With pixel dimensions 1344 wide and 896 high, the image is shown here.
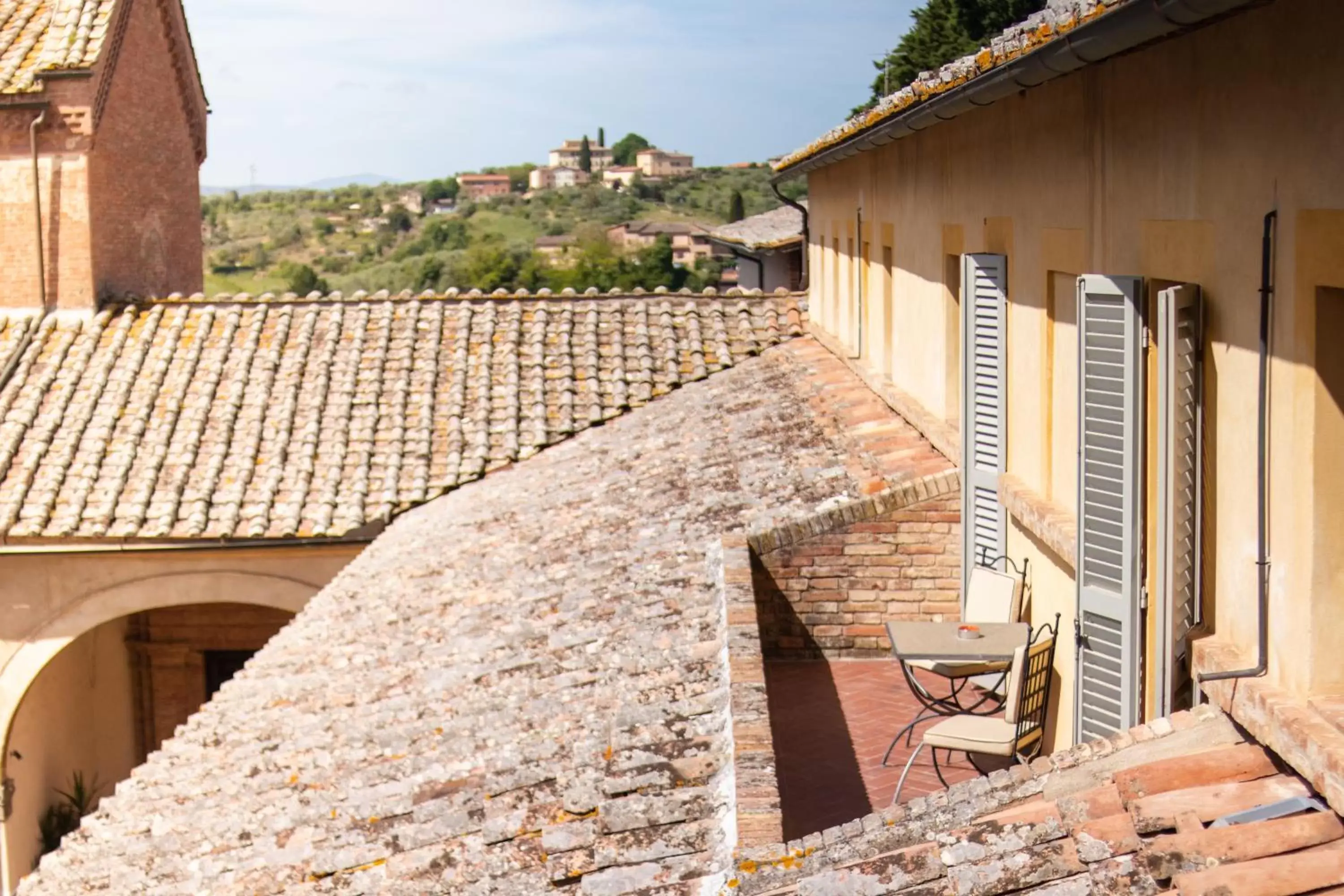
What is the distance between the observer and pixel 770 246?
997 inches

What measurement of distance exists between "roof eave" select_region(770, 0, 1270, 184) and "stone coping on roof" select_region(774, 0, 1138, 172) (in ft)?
0.06

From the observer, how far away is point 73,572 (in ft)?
48.3

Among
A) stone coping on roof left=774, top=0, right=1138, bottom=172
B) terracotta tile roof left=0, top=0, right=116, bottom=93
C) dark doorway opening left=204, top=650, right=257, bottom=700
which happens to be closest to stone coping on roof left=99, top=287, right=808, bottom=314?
terracotta tile roof left=0, top=0, right=116, bottom=93

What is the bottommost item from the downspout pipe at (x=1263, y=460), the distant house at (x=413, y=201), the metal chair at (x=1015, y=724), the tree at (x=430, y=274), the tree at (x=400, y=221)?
the metal chair at (x=1015, y=724)

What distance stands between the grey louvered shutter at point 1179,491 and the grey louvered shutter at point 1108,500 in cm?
26

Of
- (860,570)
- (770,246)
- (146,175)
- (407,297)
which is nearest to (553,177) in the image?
(770,246)

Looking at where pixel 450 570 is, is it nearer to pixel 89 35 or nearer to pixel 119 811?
pixel 119 811

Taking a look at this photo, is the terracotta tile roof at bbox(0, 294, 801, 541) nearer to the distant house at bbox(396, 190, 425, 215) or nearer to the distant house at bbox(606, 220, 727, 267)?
the distant house at bbox(606, 220, 727, 267)

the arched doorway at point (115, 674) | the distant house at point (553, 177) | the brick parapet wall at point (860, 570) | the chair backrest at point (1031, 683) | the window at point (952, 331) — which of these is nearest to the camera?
the chair backrest at point (1031, 683)

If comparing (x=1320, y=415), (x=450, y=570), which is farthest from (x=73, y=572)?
(x=1320, y=415)

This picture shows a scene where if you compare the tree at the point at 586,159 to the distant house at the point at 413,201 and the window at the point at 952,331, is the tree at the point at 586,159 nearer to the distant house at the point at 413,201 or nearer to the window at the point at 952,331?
the distant house at the point at 413,201

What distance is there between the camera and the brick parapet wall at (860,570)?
8656 millimetres

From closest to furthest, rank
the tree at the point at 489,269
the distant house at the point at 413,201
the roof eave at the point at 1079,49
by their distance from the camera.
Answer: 1. the roof eave at the point at 1079,49
2. the tree at the point at 489,269
3. the distant house at the point at 413,201

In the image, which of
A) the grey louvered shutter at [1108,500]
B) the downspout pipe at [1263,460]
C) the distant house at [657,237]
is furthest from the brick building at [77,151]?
the distant house at [657,237]
